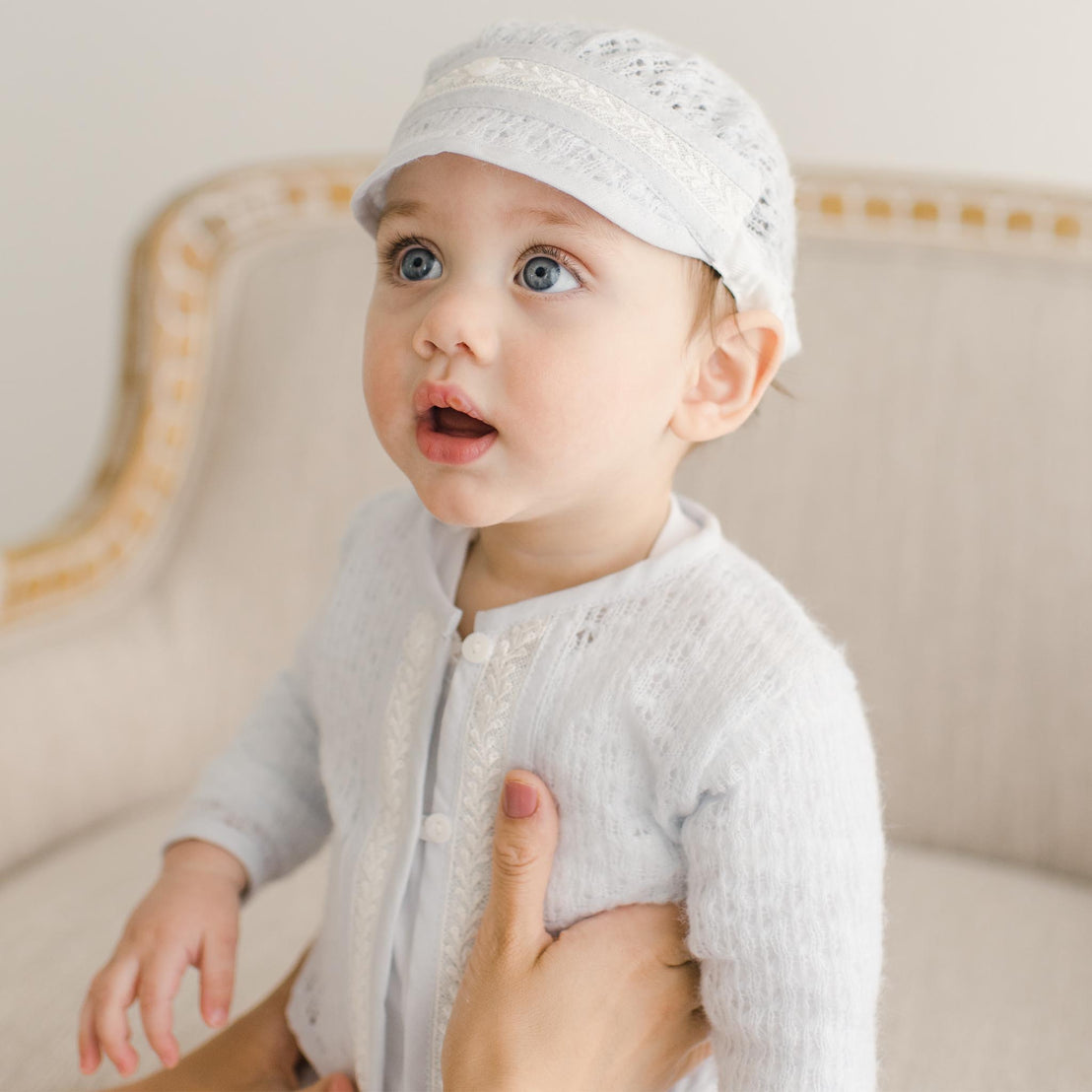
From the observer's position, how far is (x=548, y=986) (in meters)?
0.65

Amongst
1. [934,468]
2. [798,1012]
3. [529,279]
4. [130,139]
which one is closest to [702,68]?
[529,279]

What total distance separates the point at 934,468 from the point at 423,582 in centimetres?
61

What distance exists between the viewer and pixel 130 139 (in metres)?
1.79

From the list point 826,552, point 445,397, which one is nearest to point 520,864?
Result: point 445,397

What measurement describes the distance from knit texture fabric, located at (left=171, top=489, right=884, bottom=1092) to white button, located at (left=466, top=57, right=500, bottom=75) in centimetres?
28

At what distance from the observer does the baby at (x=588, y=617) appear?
1.96ft

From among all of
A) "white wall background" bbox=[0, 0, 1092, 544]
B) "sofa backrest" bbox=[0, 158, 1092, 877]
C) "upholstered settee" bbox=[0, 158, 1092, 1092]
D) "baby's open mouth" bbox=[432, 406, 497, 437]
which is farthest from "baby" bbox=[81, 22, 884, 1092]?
"white wall background" bbox=[0, 0, 1092, 544]

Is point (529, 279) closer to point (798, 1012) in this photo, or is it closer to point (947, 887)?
point (798, 1012)

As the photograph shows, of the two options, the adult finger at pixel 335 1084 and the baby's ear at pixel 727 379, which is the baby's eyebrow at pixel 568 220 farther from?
the adult finger at pixel 335 1084

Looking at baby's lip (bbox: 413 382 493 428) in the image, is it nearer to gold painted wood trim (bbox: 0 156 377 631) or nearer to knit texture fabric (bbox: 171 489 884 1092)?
knit texture fabric (bbox: 171 489 884 1092)

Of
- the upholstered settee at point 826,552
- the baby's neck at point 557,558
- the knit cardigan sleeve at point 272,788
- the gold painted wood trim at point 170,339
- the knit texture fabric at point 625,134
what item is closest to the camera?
the knit texture fabric at point 625,134

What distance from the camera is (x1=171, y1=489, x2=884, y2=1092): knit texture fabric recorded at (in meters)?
0.61

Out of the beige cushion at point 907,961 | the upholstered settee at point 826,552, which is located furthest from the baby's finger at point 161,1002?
the upholstered settee at point 826,552

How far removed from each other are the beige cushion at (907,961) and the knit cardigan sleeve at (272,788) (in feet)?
0.54
